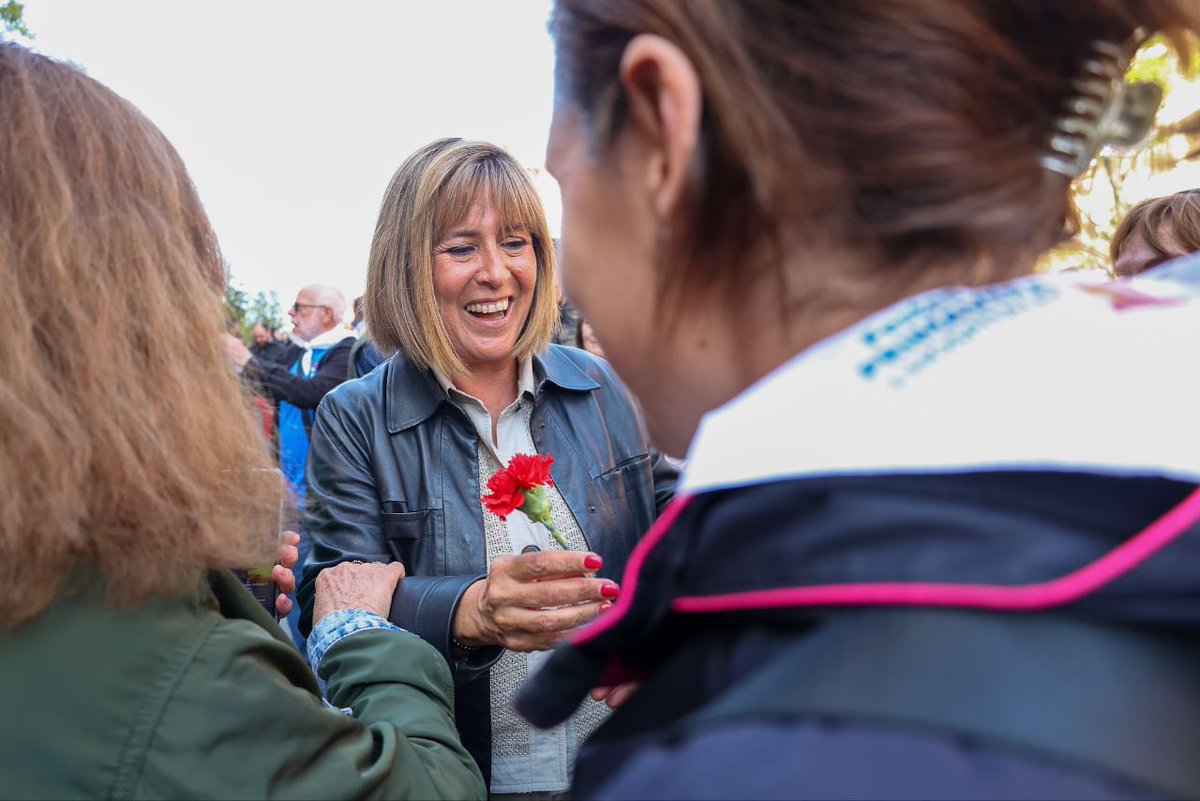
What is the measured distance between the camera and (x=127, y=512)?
1.33m

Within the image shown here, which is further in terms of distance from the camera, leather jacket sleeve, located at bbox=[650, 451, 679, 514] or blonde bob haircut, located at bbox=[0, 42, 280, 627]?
leather jacket sleeve, located at bbox=[650, 451, 679, 514]

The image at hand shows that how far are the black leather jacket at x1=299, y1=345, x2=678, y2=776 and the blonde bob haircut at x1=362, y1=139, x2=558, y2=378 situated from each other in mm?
93

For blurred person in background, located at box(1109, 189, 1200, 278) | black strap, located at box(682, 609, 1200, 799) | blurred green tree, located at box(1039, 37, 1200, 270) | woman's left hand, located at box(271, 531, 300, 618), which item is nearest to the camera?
black strap, located at box(682, 609, 1200, 799)

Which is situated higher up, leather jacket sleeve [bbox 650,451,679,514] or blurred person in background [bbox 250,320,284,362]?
leather jacket sleeve [bbox 650,451,679,514]

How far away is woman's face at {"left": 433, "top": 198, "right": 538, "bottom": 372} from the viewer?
2.84m

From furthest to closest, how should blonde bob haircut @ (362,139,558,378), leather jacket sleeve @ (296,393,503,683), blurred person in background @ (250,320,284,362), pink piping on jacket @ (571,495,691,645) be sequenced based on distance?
blurred person in background @ (250,320,284,362), blonde bob haircut @ (362,139,558,378), leather jacket sleeve @ (296,393,503,683), pink piping on jacket @ (571,495,691,645)

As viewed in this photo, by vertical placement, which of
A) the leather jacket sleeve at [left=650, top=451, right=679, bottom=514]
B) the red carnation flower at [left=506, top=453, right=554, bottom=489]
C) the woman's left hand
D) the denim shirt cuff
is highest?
the red carnation flower at [left=506, top=453, right=554, bottom=489]

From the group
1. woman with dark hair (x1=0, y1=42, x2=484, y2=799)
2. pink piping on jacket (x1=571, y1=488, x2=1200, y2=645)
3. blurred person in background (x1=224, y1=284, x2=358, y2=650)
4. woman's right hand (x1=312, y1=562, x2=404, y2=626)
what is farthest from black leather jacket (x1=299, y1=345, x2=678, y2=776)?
blurred person in background (x1=224, y1=284, x2=358, y2=650)

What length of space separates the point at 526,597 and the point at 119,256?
1.04m

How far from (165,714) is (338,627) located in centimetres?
67

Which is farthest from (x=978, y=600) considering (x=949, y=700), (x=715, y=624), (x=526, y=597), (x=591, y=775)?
(x=526, y=597)

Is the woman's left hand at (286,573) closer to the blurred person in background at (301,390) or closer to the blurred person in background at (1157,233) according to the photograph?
the blurred person in background at (301,390)

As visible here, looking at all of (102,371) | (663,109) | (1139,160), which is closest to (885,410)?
(663,109)

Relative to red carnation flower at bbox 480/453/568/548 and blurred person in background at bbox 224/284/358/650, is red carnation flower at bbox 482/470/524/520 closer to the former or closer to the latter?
red carnation flower at bbox 480/453/568/548
